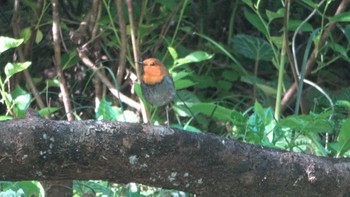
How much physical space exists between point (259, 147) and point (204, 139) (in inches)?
7.0

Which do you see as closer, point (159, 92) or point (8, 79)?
point (8, 79)

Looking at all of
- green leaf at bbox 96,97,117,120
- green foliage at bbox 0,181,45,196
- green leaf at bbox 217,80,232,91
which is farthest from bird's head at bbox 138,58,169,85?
green leaf at bbox 217,80,232,91

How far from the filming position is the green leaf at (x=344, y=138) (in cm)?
280

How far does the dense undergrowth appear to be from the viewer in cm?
311

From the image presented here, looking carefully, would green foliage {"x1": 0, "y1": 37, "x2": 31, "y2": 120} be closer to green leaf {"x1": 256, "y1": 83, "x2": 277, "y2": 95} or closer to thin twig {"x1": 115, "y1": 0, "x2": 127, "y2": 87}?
thin twig {"x1": 115, "y1": 0, "x2": 127, "y2": 87}

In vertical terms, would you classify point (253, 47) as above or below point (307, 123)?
below

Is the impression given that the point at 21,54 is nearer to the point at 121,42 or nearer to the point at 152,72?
the point at 121,42

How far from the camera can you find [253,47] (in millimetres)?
4242

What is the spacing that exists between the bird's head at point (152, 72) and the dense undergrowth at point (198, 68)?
71 millimetres

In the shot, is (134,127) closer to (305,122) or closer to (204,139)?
(204,139)

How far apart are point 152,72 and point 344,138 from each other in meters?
0.84

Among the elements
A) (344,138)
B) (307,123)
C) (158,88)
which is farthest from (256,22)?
(344,138)

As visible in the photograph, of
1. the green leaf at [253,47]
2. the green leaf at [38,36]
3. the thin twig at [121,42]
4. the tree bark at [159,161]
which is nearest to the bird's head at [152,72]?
the thin twig at [121,42]

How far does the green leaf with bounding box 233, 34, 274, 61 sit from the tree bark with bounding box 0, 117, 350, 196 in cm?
174
